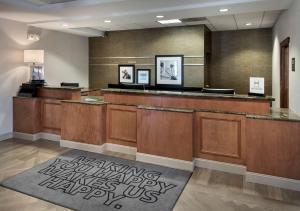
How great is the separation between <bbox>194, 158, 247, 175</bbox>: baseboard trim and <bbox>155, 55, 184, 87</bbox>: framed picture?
10.4 feet

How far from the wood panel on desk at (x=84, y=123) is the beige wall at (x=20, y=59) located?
62.2 inches

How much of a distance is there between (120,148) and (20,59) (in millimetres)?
3266

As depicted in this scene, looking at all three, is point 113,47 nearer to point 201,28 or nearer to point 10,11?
point 201,28

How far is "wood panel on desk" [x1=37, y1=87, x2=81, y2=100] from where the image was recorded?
17.1ft

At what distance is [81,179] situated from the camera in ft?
11.1

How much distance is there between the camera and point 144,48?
23.6 ft

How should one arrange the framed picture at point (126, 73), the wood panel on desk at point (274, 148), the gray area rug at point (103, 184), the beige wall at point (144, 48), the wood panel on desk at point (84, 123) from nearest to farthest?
the gray area rug at point (103, 184) < the wood panel on desk at point (274, 148) < the wood panel on desk at point (84, 123) < the beige wall at point (144, 48) < the framed picture at point (126, 73)

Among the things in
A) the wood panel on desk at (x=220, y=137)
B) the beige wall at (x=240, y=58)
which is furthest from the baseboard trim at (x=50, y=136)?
the beige wall at (x=240, y=58)

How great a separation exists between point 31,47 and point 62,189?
13.4ft

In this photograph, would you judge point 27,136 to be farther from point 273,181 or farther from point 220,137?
point 273,181

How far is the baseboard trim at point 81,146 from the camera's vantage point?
14.9ft

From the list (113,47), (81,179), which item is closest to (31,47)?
(113,47)

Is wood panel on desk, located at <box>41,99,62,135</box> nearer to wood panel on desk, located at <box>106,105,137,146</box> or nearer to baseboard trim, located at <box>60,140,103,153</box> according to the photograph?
baseboard trim, located at <box>60,140,103,153</box>

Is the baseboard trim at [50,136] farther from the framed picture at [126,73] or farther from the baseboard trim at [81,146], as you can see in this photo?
the framed picture at [126,73]
